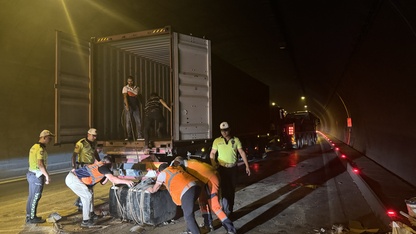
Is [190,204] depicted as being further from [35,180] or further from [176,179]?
[35,180]

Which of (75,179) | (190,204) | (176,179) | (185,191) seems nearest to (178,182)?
(176,179)

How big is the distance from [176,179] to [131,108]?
3.75 m

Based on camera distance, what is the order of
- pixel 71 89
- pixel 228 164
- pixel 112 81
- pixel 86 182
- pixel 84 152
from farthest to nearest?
pixel 112 81 → pixel 71 89 → pixel 84 152 → pixel 228 164 → pixel 86 182

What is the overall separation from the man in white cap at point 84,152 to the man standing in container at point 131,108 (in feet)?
3.78

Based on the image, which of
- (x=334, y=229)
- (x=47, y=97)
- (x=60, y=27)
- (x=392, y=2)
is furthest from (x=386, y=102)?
(x=47, y=97)

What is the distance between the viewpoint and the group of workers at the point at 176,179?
14.0ft

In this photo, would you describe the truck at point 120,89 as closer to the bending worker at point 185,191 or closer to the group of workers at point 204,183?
the group of workers at point 204,183

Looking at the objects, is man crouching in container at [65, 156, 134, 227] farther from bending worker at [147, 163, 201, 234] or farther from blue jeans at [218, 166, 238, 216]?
blue jeans at [218, 166, 238, 216]

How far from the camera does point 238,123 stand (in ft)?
37.0

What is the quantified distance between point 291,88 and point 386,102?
18888 mm

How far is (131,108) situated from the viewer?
297 inches

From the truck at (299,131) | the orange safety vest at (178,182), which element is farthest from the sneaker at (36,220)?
the truck at (299,131)

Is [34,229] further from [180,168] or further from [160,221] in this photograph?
[180,168]

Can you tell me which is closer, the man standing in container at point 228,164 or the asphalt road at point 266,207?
the asphalt road at point 266,207
